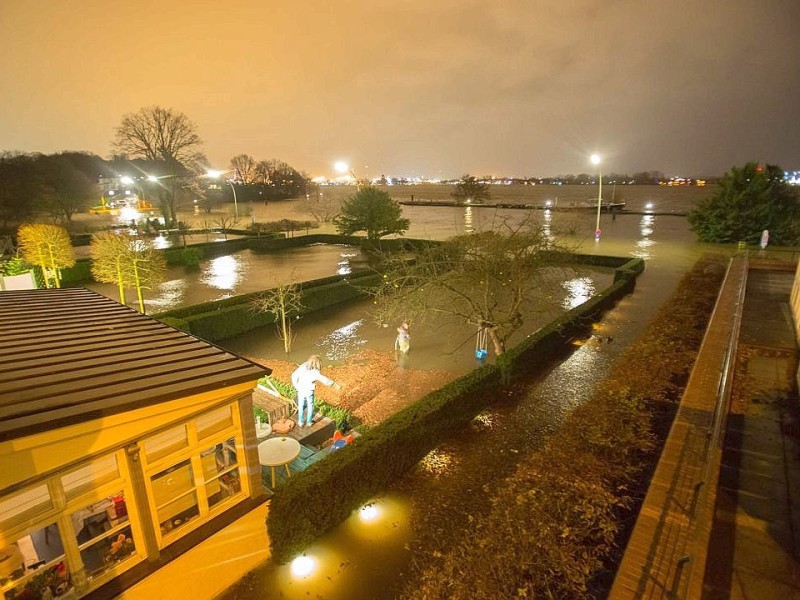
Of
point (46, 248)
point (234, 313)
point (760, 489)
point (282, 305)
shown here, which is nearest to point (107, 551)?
point (282, 305)

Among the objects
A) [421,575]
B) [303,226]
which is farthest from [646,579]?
[303,226]

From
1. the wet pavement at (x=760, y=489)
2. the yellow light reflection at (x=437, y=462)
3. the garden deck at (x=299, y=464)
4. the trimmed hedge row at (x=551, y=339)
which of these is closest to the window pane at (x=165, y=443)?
the garden deck at (x=299, y=464)

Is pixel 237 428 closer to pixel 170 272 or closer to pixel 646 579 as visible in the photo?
pixel 646 579

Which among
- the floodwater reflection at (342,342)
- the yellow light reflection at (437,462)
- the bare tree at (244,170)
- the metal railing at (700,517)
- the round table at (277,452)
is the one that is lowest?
the yellow light reflection at (437,462)

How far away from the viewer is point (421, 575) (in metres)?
6.02

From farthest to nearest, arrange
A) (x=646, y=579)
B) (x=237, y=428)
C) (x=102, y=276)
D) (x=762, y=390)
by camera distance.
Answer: (x=102, y=276)
(x=762, y=390)
(x=237, y=428)
(x=646, y=579)

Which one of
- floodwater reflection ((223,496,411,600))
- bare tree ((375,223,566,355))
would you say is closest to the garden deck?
floodwater reflection ((223,496,411,600))

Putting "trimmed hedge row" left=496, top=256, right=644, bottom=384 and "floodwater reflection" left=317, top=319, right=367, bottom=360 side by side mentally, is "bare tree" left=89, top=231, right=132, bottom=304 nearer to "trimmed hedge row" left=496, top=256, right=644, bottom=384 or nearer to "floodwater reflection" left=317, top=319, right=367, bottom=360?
"floodwater reflection" left=317, top=319, right=367, bottom=360

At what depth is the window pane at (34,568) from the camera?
15.4ft

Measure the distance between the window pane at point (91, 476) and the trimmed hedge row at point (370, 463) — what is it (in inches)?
85.0

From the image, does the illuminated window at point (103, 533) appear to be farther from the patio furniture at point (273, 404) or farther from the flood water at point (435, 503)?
the patio furniture at point (273, 404)

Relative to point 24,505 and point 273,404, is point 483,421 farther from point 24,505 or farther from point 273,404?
point 24,505

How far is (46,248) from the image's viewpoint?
21.5 m

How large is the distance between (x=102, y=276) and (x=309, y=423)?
1593cm
